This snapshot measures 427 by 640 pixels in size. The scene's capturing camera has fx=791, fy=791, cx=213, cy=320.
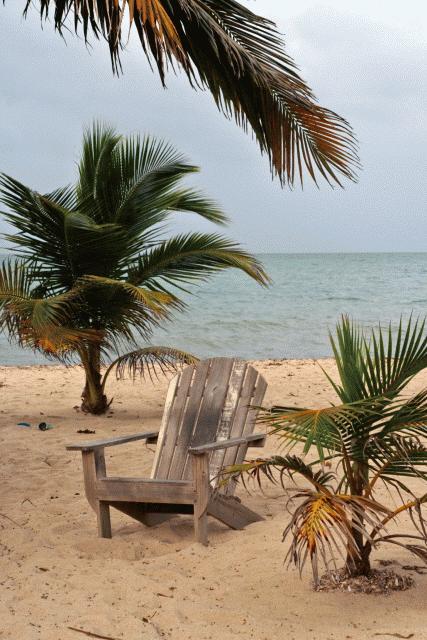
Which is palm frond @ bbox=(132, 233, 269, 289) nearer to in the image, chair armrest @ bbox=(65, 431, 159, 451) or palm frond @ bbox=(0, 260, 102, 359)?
palm frond @ bbox=(0, 260, 102, 359)

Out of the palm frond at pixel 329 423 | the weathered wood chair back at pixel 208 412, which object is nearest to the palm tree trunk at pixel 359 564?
the palm frond at pixel 329 423

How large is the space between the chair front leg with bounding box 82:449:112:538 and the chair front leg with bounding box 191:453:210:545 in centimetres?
59

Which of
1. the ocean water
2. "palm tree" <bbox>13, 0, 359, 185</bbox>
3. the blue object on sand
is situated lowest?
the ocean water

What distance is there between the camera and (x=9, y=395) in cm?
1020

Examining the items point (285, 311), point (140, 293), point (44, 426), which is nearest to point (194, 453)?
point (140, 293)

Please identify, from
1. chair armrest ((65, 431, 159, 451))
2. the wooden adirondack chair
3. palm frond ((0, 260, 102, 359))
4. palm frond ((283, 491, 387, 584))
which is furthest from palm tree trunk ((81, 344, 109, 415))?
palm frond ((283, 491, 387, 584))

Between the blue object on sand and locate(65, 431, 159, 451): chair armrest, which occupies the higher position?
locate(65, 431, 159, 451): chair armrest

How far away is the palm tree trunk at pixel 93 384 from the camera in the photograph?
870 cm

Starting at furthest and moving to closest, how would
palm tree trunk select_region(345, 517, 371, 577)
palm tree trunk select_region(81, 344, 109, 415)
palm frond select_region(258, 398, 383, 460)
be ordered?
palm tree trunk select_region(81, 344, 109, 415)
palm tree trunk select_region(345, 517, 371, 577)
palm frond select_region(258, 398, 383, 460)

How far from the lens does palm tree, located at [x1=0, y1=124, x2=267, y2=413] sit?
26.4 feet

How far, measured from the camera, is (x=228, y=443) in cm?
452

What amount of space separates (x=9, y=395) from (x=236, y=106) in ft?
20.5

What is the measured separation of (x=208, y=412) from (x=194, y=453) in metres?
0.83

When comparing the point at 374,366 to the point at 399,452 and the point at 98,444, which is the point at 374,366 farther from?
the point at 98,444
